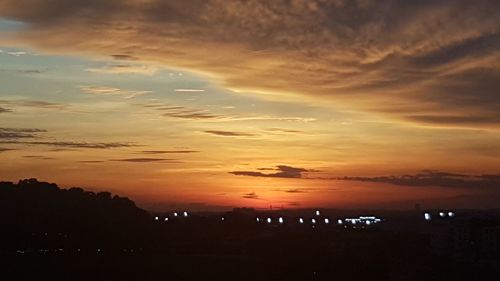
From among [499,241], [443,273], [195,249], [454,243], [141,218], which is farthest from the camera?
[141,218]

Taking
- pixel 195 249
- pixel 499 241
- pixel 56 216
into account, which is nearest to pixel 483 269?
pixel 499 241

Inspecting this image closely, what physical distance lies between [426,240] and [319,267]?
30.8 metres

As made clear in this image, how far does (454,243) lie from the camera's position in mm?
82938

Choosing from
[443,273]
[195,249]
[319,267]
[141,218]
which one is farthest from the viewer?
[141,218]

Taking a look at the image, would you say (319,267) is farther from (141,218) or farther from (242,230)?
(141,218)

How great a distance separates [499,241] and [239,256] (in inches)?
1136

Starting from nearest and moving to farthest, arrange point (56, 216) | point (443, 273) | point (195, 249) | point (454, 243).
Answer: point (443, 273) → point (454, 243) → point (195, 249) → point (56, 216)

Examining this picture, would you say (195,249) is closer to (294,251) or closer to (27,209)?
(294,251)

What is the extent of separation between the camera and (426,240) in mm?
91438

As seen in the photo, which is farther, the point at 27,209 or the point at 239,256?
the point at 27,209

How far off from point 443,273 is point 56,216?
83.2m

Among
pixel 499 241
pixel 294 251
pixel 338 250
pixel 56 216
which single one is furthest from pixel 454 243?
pixel 56 216

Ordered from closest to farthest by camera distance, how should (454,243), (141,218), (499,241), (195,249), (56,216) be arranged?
(499,241)
(454,243)
(195,249)
(56,216)
(141,218)

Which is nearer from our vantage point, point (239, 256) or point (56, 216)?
point (239, 256)
